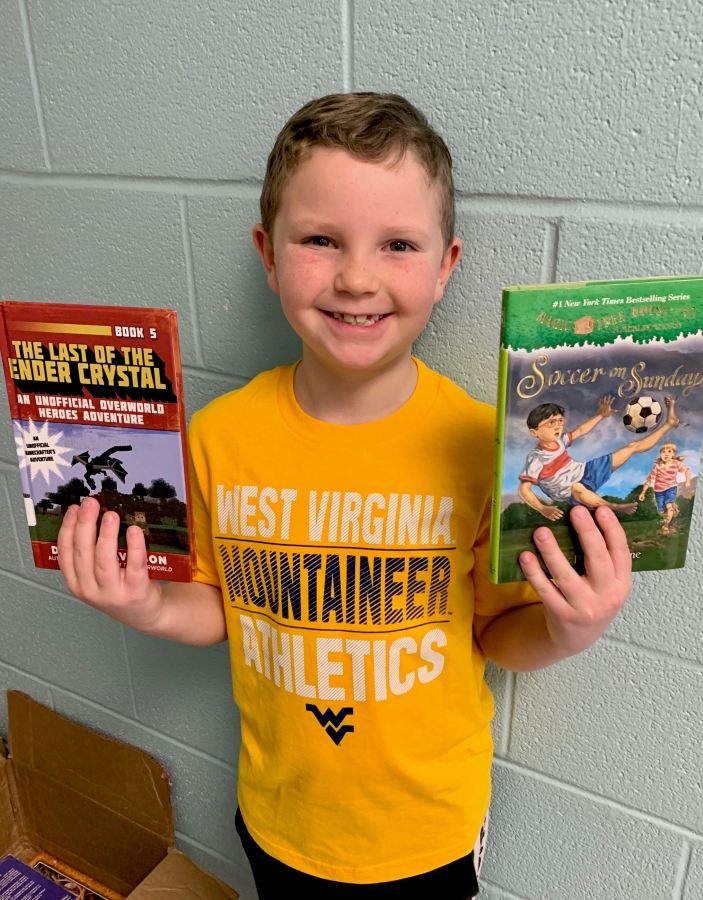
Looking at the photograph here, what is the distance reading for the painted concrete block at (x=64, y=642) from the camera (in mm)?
1354

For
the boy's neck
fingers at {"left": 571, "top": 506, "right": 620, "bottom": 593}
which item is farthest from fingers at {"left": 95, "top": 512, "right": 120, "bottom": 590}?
fingers at {"left": 571, "top": 506, "right": 620, "bottom": 593}

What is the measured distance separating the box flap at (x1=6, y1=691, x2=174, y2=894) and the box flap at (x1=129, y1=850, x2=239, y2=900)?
0.06 metres

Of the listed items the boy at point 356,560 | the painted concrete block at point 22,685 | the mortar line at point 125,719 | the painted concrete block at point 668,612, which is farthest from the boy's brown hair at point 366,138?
the painted concrete block at point 22,685

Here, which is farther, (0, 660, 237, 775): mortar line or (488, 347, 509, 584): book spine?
(0, 660, 237, 775): mortar line

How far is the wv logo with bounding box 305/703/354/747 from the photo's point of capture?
814 millimetres

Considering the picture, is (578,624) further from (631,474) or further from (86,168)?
(86,168)

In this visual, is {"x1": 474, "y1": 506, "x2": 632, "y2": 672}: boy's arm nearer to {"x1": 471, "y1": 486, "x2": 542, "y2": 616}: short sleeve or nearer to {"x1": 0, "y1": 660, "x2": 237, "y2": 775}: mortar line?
{"x1": 471, "y1": 486, "x2": 542, "y2": 616}: short sleeve

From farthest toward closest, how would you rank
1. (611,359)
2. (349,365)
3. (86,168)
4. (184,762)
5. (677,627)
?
1. (184,762)
2. (86,168)
3. (677,627)
4. (349,365)
5. (611,359)

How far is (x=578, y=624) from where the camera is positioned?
67 cm

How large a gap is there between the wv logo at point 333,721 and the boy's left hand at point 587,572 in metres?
0.29

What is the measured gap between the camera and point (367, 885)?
0.85 metres

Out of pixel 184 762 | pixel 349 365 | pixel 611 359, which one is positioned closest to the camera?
pixel 611 359

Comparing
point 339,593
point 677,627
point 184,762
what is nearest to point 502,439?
point 339,593

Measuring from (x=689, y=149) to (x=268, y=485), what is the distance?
547 mm
